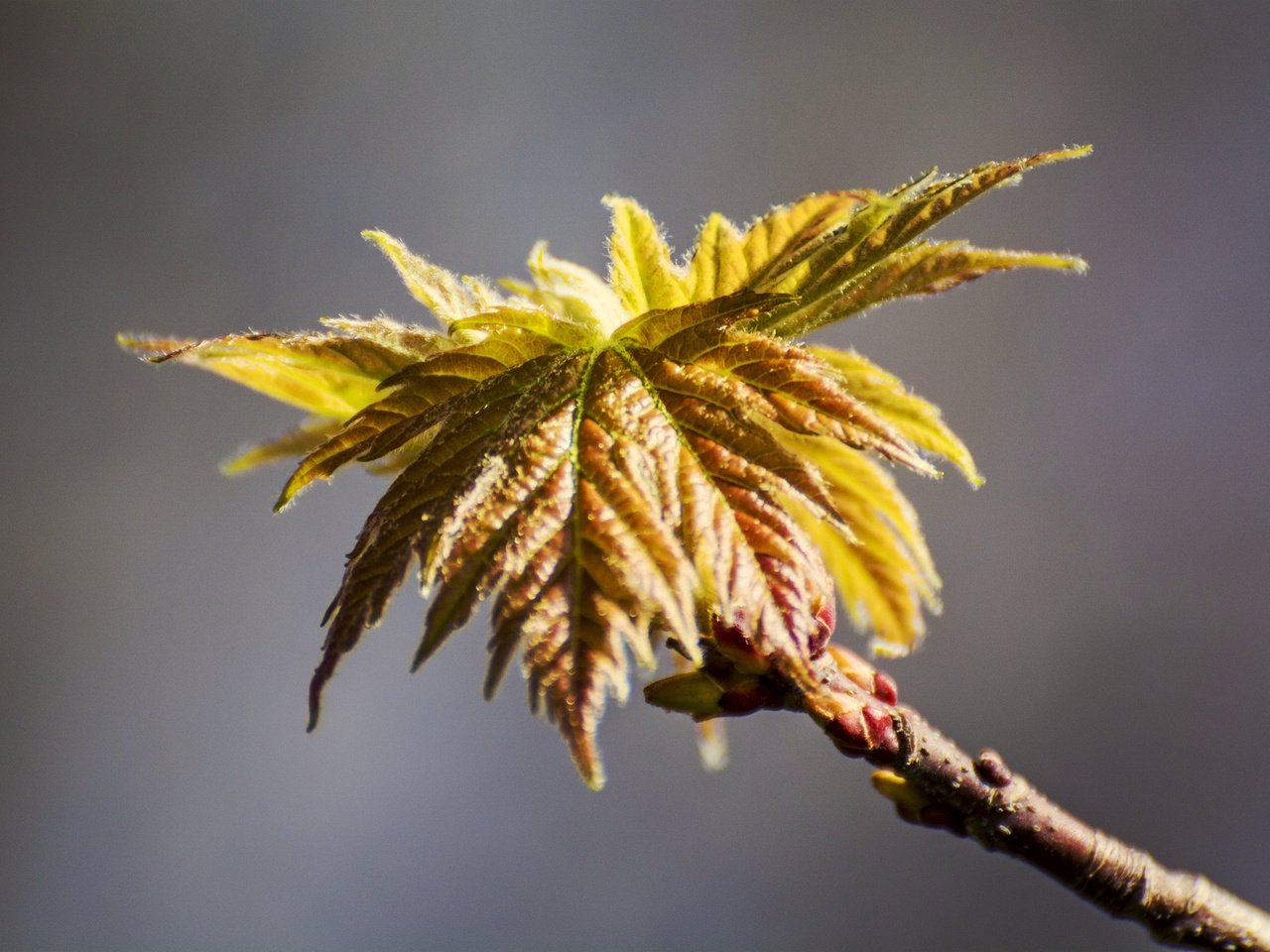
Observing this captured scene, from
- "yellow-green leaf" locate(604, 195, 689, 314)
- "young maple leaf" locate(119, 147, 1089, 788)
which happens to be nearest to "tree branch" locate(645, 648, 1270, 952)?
"young maple leaf" locate(119, 147, 1089, 788)

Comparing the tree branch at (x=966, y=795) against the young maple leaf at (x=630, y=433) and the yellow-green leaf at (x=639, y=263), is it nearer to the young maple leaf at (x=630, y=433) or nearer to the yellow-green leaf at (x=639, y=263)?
the young maple leaf at (x=630, y=433)

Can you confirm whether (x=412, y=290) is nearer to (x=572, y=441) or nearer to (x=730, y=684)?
(x=572, y=441)

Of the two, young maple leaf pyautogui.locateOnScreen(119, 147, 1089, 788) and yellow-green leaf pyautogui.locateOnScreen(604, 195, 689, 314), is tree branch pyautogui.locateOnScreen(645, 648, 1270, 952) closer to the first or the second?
young maple leaf pyautogui.locateOnScreen(119, 147, 1089, 788)

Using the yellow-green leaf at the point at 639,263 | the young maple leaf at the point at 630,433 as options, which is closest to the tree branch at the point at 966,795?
the young maple leaf at the point at 630,433

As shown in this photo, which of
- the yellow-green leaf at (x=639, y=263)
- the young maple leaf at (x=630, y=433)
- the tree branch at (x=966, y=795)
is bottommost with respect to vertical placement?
the tree branch at (x=966, y=795)

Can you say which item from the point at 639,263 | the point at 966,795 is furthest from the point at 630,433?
the point at 966,795
